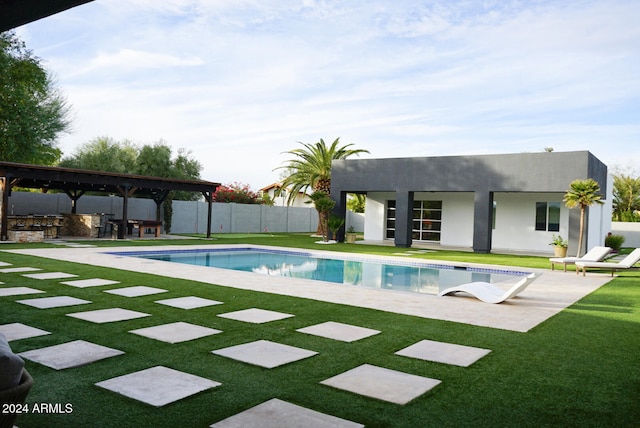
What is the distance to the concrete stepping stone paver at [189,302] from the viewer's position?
21.9 feet

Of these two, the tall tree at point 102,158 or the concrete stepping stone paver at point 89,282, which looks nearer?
the concrete stepping stone paver at point 89,282

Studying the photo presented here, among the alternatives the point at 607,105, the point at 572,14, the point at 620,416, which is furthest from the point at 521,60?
the point at 620,416

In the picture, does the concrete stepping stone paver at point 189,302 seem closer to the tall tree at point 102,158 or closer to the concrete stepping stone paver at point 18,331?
the concrete stepping stone paver at point 18,331

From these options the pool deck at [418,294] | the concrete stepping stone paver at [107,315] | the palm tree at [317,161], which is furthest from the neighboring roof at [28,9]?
the palm tree at [317,161]

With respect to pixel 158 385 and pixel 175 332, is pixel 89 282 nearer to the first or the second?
pixel 175 332

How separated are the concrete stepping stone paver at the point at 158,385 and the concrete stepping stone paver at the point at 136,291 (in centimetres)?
367

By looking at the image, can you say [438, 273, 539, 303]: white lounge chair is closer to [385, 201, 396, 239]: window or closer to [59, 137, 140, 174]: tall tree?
[385, 201, 396, 239]: window

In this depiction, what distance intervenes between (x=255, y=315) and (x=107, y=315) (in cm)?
169

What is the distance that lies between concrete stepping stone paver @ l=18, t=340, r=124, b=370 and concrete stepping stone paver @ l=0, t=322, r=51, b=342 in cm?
53

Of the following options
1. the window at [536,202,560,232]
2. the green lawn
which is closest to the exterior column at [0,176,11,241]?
the green lawn

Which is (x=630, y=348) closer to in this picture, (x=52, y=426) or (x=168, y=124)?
(x=52, y=426)

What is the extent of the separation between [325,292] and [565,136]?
24.9 metres

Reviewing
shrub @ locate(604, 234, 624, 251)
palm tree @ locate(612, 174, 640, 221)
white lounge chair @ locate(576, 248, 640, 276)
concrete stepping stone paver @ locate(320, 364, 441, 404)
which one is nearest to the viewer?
concrete stepping stone paver @ locate(320, 364, 441, 404)

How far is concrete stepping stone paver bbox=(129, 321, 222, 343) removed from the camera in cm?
499
